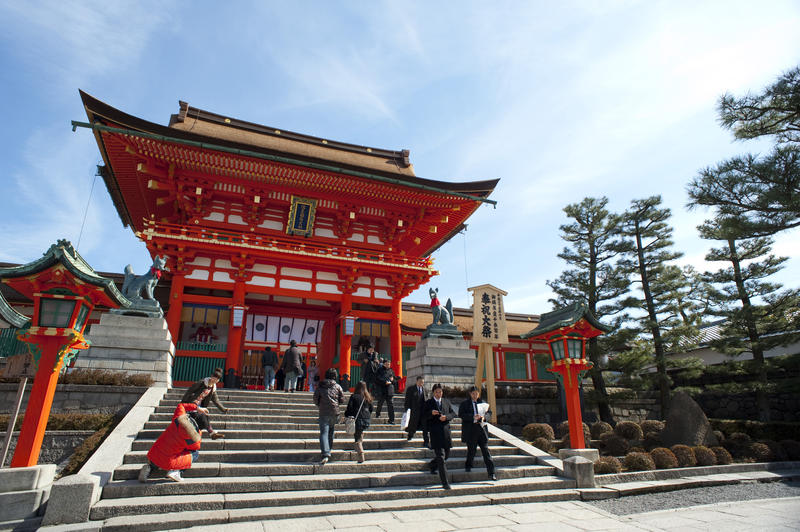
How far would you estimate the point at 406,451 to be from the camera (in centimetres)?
802

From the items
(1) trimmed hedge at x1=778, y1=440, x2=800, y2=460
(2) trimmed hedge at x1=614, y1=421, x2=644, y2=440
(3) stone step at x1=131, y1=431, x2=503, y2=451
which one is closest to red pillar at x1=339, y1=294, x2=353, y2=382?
(3) stone step at x1=131, y1=431, x2=503, y2=451

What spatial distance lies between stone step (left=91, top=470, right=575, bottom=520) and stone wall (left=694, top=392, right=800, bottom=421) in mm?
15974

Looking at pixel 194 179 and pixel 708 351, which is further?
pixel 708 351

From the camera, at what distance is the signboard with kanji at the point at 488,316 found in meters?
12.2

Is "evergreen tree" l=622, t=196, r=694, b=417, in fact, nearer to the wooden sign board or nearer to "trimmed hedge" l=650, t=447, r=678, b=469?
"trimmed hedge" l=650, t=447, r=678, b=469

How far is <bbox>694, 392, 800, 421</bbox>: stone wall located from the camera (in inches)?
667

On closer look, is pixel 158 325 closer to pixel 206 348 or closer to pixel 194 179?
pixel 206 348

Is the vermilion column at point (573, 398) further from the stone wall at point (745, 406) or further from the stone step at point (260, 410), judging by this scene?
the stone wall at point (745, 406)

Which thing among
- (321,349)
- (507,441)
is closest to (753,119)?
(507,441)

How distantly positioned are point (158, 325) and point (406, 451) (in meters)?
7.38

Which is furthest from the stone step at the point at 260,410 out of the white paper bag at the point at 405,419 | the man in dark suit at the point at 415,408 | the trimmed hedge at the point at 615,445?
the trimmed hedge at the point at 615,445

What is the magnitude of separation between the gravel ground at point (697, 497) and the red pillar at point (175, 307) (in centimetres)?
1236

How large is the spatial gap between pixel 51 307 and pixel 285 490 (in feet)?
14.4

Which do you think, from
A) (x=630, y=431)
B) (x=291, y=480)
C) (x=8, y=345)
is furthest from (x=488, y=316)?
(x=8, y=345)
